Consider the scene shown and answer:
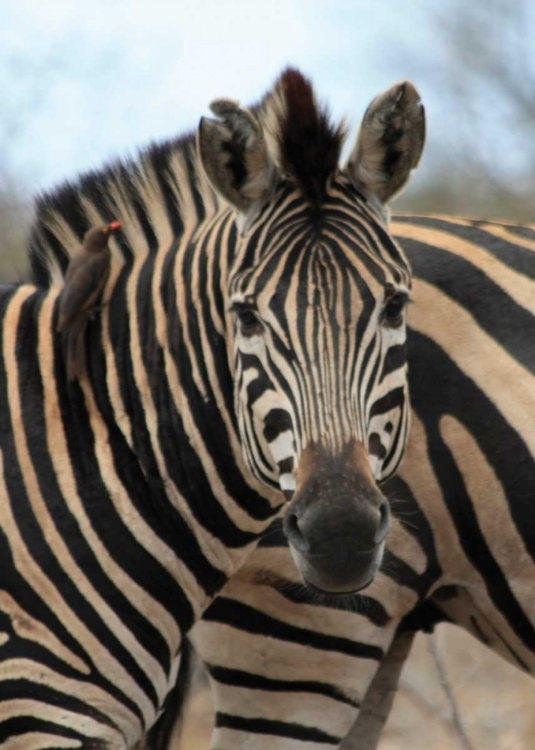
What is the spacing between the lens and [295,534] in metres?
3.80

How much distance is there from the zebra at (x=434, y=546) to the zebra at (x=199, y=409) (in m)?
0.76

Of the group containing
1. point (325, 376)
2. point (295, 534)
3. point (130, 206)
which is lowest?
point (295, 534)

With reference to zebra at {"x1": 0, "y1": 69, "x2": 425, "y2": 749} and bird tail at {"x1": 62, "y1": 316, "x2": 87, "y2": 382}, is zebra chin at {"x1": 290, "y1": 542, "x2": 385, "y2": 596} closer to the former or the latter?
zebra at {"x1": 0, "y1": 69, "x2": 425, "y2": 749}

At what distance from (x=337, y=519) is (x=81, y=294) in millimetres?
1312

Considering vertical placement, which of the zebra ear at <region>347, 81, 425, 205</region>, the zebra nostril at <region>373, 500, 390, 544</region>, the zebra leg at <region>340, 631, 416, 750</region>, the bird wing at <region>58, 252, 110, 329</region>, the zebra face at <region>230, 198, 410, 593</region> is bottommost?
the zebra leg at <region>340, 631, 416, 750</region>

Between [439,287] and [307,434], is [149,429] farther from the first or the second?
[439,287]

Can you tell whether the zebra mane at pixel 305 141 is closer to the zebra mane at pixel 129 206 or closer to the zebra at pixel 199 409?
the zebra at pixel 199 409

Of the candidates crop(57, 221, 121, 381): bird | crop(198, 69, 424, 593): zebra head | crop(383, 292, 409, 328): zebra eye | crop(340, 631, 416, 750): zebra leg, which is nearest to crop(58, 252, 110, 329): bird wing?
crop(57, 221, 121, 381): bird

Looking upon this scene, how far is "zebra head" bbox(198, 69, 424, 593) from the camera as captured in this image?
3.79 metres

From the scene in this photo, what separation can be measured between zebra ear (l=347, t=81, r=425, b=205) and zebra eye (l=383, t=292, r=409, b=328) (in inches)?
16.9

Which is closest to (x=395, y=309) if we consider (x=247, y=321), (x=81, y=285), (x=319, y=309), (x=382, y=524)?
(x=319, y=309)

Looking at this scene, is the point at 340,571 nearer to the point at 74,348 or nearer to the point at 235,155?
the point at 74,348

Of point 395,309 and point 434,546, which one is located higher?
point 395,309

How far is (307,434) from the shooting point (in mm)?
3852
